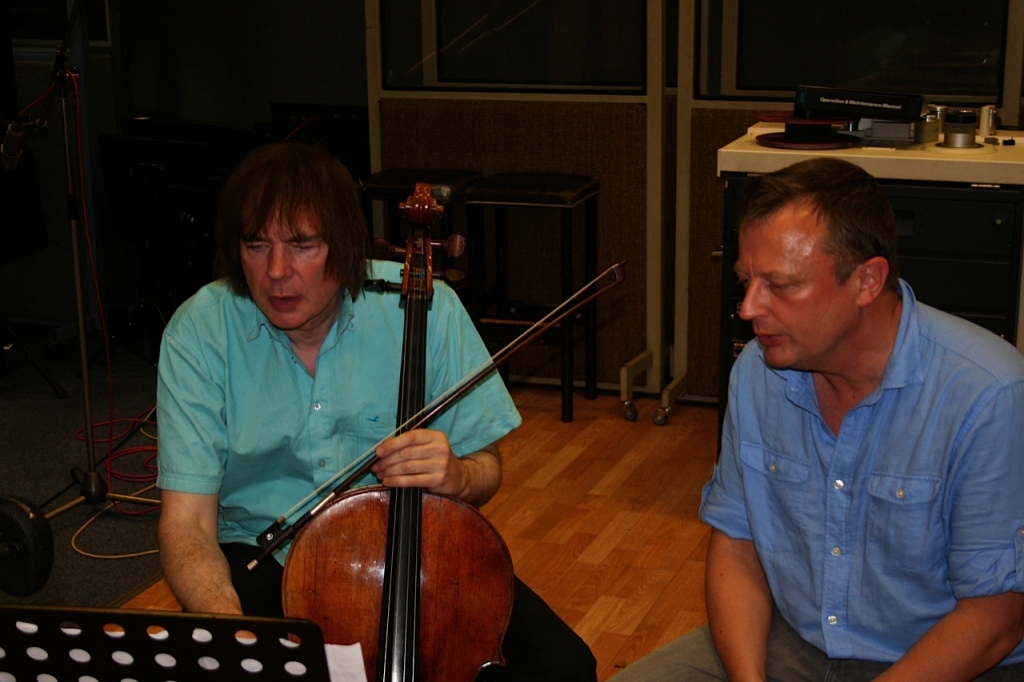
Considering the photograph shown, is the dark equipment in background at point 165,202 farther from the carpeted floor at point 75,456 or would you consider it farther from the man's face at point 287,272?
the man's face at point 287,272

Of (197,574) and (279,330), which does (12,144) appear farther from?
(197,574)

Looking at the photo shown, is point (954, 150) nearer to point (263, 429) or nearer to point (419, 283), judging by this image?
point (419, 283)

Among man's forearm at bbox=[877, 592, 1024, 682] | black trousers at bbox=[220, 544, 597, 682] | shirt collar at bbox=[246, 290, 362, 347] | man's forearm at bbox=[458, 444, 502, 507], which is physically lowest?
black trousers at bbox=[220, 544, 597, 682]

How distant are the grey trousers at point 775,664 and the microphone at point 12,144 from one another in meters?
2.08

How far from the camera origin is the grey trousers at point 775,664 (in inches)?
62.9

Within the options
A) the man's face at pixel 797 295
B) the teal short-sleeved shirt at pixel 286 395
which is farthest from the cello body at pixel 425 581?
the man's face at pixel 797 295

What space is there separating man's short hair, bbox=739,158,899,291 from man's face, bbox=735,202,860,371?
0.04ft

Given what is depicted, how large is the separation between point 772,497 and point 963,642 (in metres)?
0.30

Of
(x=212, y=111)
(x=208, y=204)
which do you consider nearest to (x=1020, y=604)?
(x=208, y=204)

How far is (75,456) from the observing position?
354 centimetres

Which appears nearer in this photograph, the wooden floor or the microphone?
the wooden floor

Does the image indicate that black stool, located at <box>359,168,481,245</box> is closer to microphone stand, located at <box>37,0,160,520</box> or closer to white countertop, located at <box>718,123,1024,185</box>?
microphone stand, located at <box>37,0,160,520</box>

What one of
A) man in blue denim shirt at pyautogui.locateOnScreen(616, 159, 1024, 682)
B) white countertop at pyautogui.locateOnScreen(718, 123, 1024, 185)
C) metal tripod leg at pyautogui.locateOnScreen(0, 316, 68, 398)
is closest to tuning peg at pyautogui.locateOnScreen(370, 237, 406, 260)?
man in blue denim shirt at pyautogui.locateOnScreen(616, 159, 1024, 682)

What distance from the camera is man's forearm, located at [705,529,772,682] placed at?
159cm
